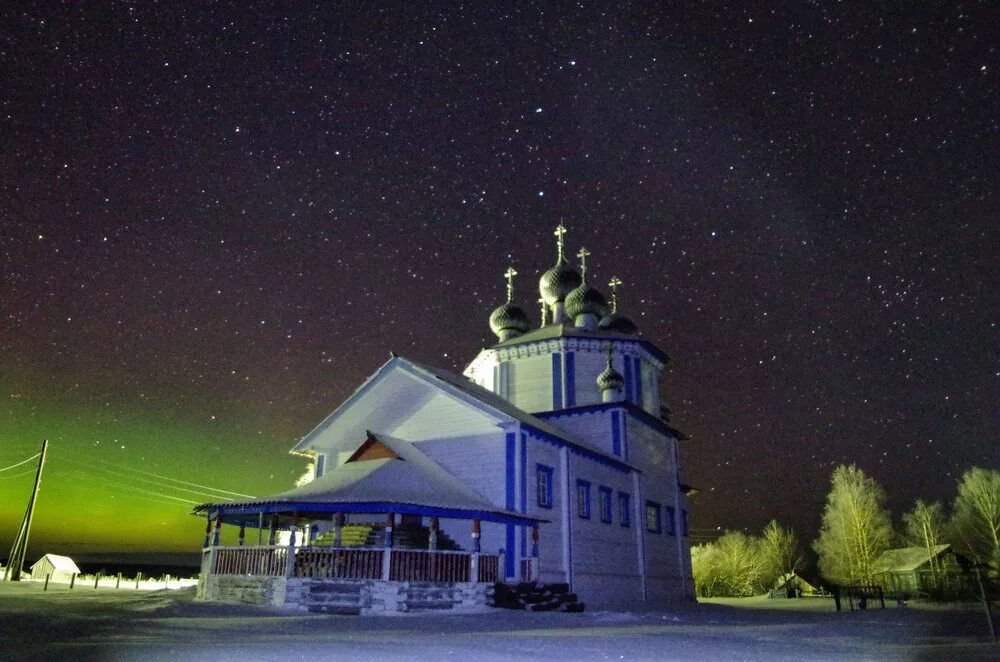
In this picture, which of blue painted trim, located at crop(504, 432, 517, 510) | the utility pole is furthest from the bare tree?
the utility pole

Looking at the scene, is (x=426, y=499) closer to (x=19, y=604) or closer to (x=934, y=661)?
(x=19, y=604)

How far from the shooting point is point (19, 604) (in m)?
16.6

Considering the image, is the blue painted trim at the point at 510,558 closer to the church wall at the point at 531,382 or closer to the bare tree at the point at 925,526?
the church wall at the point at 531,382

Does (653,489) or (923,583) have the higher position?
(653,489)

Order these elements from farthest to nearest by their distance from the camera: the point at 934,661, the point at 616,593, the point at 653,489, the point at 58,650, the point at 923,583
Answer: the point at 923,583, the point at 653,489, the point at 616,593, the point at 934,661, the point at 58,650

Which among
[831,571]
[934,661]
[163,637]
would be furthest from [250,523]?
[831,571]

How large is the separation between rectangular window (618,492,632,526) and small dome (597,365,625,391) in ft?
14.0

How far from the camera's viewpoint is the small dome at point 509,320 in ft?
114

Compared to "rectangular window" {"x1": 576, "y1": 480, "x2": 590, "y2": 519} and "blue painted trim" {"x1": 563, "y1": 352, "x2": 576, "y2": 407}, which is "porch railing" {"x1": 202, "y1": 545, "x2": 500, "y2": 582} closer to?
"rectangular window" {"x1": 576, "y1": 480, "x2": 590, "y2": 519}

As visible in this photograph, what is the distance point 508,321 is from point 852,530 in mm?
32268

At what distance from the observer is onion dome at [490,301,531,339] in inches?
1363

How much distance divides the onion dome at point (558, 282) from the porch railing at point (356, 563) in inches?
729

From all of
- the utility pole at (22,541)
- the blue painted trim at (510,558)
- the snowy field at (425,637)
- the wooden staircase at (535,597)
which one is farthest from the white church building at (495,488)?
the utility pole at (22,541)

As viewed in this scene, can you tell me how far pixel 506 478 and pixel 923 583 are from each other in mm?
43152
